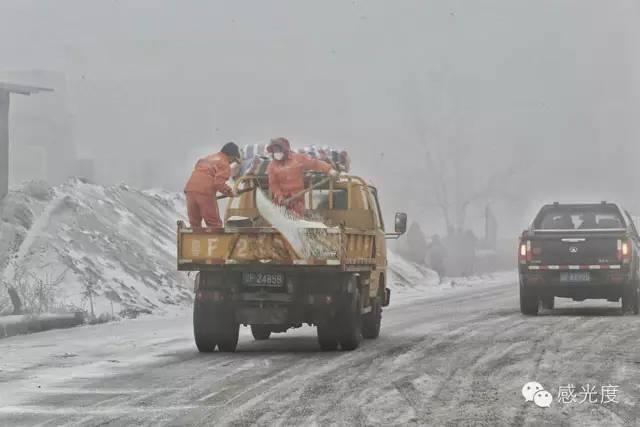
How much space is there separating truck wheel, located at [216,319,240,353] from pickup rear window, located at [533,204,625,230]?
344 inches

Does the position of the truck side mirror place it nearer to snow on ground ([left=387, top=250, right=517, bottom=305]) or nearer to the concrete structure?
the concrete structure

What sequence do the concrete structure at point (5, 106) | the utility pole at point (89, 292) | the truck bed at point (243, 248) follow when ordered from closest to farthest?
1. the truck bed at point (243, 248)
2. the utility pole at point (89, 292)
3. the concrete structure at point (5, 106)

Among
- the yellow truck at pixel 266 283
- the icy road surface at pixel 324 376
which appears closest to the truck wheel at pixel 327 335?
the yellow truck at pixel 266 283

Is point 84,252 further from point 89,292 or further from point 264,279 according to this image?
point 264,279

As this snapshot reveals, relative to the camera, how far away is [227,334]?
14.1 m

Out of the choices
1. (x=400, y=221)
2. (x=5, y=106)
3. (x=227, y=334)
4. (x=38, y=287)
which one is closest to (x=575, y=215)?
(x=400, y=221)

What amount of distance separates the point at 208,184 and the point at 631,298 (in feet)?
29.4

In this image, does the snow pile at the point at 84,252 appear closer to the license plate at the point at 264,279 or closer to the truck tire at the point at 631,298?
the license plate at the point at 264,279

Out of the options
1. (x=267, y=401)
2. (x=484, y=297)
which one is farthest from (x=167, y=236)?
(x=267, y=401)

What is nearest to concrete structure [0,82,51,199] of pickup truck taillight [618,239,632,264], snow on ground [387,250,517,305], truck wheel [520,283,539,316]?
truck wheel [520,283,539,316]

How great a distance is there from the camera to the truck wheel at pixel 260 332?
16.2 meters

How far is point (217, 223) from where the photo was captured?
49.1 feet

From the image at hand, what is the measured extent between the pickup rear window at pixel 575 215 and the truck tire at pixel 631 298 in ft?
4.86

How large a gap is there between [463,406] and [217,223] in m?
6.42
